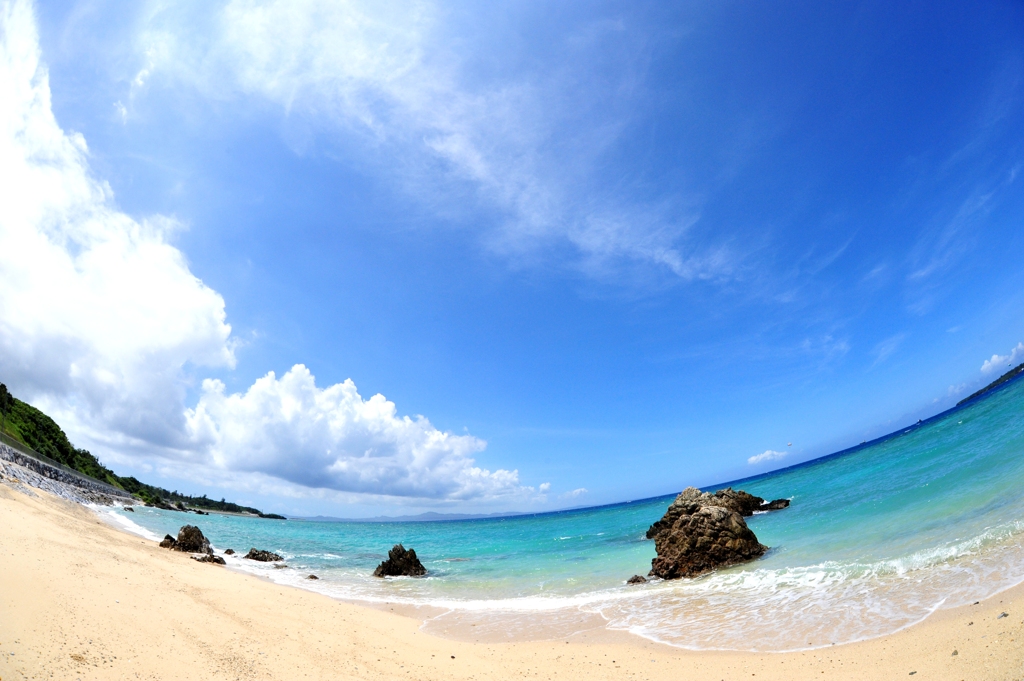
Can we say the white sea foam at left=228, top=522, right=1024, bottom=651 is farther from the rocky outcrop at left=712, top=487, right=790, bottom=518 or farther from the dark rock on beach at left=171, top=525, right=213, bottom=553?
the rocky outcrop at left=712, top=487, right=790, bottom=518

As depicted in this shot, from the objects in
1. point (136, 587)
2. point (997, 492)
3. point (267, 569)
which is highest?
point (997, 492)

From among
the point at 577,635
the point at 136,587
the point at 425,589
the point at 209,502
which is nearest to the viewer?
the point at 136,587

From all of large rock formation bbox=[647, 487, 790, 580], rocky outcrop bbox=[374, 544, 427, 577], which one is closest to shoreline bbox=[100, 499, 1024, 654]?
large rock formation bbox=[647, 487, 790, 580]

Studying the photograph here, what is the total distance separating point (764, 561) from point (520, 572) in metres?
12.7

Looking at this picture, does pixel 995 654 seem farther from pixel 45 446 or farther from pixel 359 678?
pixel 45 446

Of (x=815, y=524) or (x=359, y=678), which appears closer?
(x=359, y=678)

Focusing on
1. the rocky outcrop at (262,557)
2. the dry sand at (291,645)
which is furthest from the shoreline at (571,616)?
the rocky outcrop at (262,557)

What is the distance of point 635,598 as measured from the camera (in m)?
15.3

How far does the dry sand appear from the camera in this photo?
6.27 metres

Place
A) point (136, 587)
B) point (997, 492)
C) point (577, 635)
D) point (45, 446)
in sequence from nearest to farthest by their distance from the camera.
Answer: point (136, 587) → point (577, 635) → point (997, 492) → point (45, 446)

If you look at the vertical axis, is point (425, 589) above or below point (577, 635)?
below

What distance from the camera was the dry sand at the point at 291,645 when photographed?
6.27 meters

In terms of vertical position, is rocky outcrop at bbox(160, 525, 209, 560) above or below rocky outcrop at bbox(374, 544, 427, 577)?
above

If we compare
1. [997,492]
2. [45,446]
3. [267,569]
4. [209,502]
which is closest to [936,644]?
[997,492]
